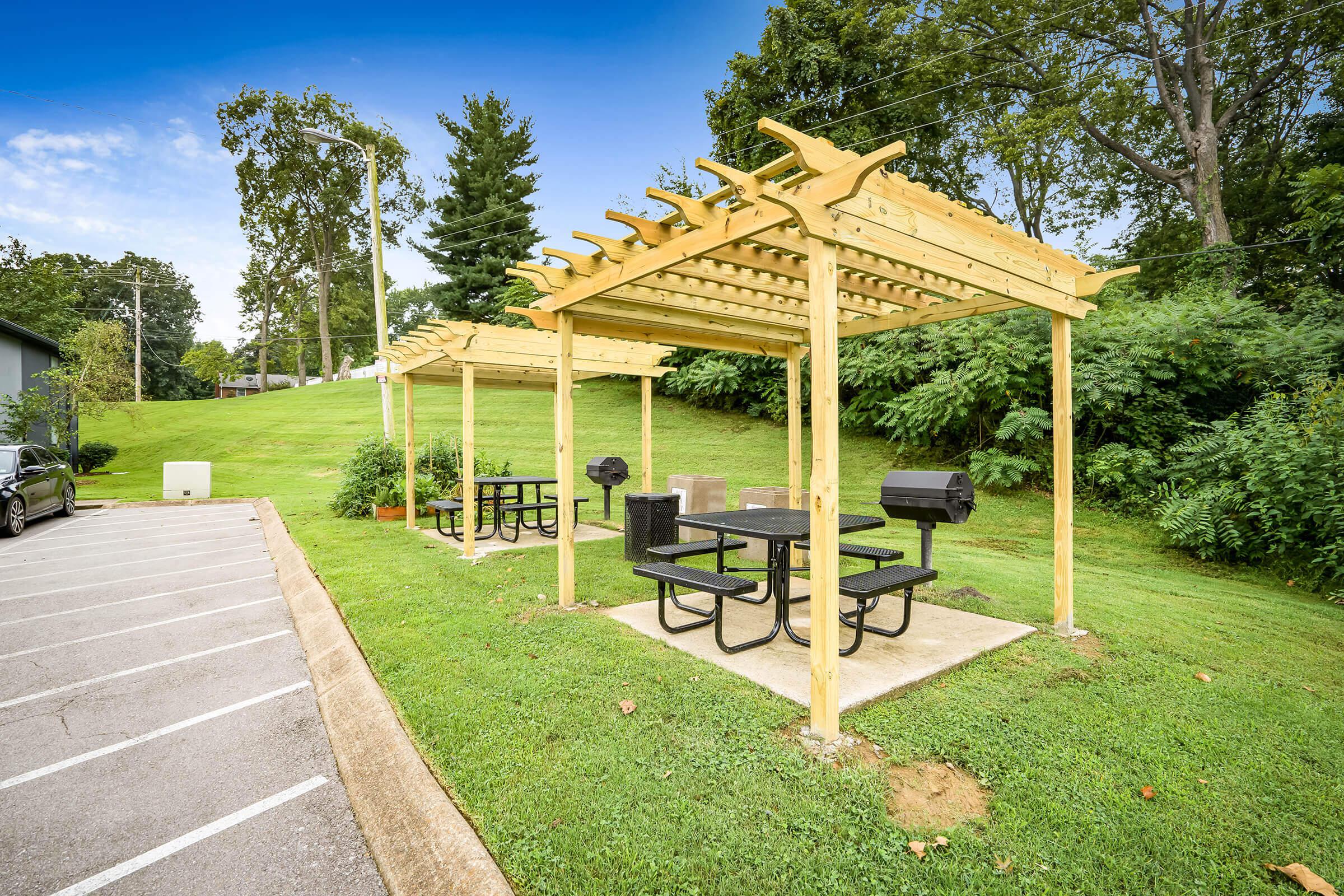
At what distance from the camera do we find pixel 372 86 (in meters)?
28.7

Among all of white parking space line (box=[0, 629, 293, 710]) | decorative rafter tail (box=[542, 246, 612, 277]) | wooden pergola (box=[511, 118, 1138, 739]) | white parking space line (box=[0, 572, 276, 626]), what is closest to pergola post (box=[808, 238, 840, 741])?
wooden pergola (box=[511, 118, 1138, 739])

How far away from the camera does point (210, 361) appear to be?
42094mm

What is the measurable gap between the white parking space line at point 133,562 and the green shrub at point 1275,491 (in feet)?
40.7

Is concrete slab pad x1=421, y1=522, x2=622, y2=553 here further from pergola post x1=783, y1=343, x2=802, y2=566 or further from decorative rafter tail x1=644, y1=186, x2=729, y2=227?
decorative rafter tail x1=644, y1=186, x2=729, y2=227

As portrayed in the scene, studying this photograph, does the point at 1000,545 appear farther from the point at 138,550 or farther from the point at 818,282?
the point at 138,550

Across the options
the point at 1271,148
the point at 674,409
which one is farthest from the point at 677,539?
the point at 1271,148

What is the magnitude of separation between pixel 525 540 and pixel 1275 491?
930 centimetres

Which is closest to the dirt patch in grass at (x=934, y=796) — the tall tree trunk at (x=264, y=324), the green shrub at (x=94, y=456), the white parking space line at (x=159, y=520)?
the white parking space line at (x=159, y=520)

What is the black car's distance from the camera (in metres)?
9.55

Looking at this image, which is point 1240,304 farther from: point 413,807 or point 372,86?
point 372,86

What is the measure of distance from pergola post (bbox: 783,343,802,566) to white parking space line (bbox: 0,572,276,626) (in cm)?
594

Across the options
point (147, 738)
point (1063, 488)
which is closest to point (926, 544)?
point (1063, 488)

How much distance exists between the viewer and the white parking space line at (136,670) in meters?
3.73

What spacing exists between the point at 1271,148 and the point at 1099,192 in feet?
14.5
